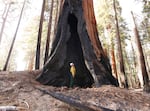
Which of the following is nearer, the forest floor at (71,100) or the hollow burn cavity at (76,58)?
the forest floor at (71,100)

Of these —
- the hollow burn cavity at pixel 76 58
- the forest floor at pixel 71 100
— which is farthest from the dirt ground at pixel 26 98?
the hollow burn cavity at pixel 76 58

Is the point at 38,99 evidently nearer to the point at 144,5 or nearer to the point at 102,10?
the point at 144,5

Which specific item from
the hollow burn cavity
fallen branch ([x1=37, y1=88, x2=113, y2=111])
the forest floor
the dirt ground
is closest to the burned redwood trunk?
the hollow burn cavity

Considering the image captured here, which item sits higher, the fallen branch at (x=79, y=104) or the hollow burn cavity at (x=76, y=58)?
the hollow burn cavity at (x=76, y=58)

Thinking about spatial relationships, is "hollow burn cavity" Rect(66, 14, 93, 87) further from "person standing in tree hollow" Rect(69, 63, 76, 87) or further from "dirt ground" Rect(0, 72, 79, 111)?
"dirt ground" Rect(0, 72, 79, 111)

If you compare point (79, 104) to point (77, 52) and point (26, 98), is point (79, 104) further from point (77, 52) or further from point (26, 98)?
point (77, 52)

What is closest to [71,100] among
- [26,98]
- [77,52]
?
[26,98]

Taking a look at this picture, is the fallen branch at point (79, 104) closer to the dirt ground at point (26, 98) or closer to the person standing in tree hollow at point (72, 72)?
Result: the dirt ground at point (26, 98)

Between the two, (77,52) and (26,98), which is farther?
(77,52)

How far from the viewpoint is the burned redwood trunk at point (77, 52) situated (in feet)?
23.8

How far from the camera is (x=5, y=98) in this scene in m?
5.09

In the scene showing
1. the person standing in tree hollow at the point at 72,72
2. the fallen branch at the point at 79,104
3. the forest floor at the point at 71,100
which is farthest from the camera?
the person standing in tree hollow at the point at 72,72

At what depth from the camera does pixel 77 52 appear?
8727 millimetres

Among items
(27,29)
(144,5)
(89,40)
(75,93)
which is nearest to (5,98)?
(75,93)
